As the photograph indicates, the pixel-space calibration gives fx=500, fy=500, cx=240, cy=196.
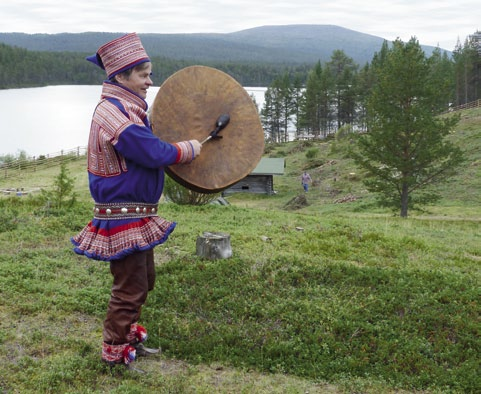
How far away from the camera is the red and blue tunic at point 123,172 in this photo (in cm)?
394

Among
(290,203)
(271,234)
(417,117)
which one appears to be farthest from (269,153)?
(271,234)

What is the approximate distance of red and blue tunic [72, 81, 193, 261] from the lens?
3.94 meters

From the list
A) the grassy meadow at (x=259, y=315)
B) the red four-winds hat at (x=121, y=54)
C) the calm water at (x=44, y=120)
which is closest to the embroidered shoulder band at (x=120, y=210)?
the red four-winds hat at (x=121, y=54)

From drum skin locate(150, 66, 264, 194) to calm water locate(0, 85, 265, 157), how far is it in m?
50.0

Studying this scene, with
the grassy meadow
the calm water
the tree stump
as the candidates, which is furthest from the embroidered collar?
the calm water

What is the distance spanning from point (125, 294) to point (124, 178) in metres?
1.03

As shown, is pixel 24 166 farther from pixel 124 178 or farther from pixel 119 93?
pixel 124 178

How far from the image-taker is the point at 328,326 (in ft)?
18.2

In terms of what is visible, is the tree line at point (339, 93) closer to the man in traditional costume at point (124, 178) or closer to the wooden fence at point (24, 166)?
the wooden fence at point (24, 166)

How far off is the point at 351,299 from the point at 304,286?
67 centimetres

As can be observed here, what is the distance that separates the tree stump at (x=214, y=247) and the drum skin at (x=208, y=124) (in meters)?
2.77

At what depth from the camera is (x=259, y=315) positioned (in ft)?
19.2

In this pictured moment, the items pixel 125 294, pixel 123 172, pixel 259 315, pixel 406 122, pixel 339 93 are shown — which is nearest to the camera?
pixel 123 172

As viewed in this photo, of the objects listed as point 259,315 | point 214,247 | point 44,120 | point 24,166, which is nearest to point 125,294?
point 259,315
